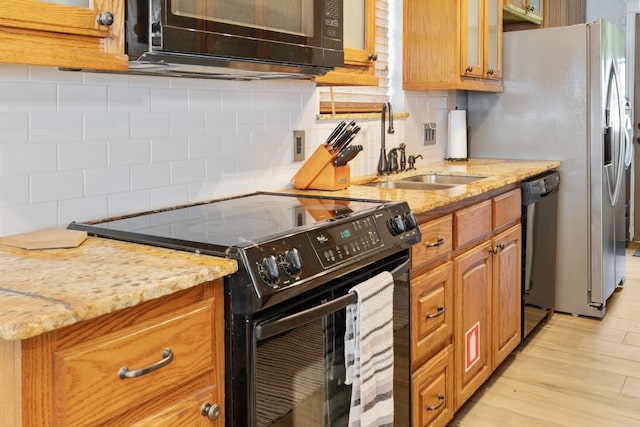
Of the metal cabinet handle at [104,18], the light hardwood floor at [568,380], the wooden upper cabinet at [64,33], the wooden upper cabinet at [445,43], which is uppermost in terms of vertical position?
the wooden upper cabinet at [445,43]

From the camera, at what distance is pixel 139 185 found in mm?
1960

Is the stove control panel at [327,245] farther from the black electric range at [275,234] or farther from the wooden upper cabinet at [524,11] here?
the wooden upper cabinet at [524,11]

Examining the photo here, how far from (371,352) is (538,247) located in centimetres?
212

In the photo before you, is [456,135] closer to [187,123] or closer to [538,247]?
[538,247]

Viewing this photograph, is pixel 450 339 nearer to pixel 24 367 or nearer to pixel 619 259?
pixel 24 367

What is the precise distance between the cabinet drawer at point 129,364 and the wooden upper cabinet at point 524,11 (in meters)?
3.17

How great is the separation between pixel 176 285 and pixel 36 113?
752 mm

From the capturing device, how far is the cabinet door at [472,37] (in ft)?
10.8

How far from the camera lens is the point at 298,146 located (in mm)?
2625

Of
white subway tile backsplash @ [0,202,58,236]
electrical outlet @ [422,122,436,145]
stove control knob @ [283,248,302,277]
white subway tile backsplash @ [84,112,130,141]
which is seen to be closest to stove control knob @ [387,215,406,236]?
stove control knob @ [283,248,302,277]

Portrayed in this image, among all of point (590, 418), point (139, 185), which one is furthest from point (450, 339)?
point (139, 185)

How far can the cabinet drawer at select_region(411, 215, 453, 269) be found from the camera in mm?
2180

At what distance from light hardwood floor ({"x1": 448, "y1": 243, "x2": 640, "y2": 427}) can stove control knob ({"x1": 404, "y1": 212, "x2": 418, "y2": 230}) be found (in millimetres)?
1000

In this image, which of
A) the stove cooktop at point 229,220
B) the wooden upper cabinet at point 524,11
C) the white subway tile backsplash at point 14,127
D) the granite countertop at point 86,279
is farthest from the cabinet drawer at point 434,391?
the wooden upper cabinet at point 524,11
